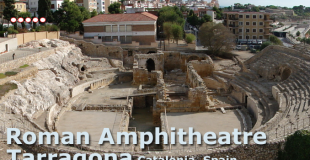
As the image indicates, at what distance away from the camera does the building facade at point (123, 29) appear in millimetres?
54781

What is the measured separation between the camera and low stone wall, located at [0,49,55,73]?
3315 cm

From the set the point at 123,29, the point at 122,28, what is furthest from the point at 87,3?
the point at 123,29

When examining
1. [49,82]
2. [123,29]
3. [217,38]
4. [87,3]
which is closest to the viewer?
[49,82]

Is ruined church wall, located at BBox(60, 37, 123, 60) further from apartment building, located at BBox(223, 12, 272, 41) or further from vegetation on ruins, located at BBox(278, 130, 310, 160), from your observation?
vegetation on ruins, located at BBox(278, 130, 310, 160)

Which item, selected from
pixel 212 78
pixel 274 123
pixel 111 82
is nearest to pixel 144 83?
pixel 111 82

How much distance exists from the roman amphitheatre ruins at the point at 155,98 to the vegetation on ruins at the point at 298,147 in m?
0.56

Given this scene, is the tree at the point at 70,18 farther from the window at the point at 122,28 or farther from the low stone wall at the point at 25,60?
the low stone wall at the point at 25,60

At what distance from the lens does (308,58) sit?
35.8 m

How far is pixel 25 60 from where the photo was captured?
36.8 metres

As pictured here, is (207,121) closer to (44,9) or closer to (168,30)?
(168,30)

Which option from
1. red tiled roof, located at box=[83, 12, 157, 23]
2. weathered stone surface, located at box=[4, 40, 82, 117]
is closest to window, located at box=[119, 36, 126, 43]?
red tiled roof, located at box=[83, 12, 157, 23]

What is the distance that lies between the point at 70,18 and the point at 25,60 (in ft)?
70.7

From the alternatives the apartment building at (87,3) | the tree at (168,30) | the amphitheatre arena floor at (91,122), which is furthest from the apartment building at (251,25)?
the amphitheatre arena floor at (91,122)

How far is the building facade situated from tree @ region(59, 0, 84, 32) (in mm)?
1687
